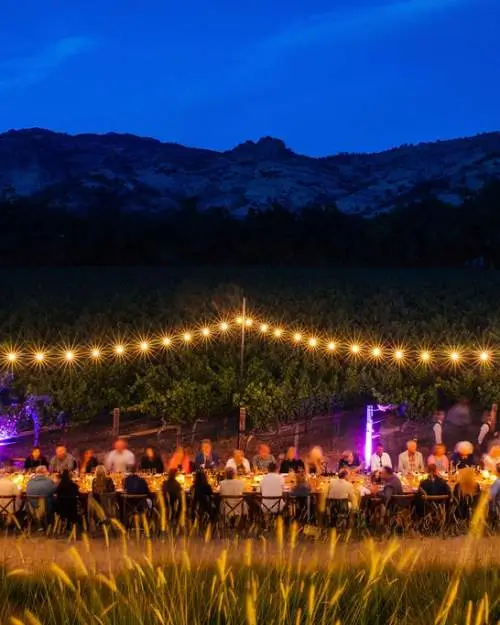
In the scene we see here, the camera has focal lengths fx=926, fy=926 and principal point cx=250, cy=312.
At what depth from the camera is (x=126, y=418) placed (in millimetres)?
20359

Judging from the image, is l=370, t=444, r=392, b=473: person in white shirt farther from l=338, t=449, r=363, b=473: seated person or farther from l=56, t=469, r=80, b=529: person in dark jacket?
l=56, t=469, r=80, b=529: person in dark jacket

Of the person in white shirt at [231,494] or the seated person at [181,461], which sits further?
the seated person at [181,461]

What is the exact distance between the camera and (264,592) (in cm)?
586

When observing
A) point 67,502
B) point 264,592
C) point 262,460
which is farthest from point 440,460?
point 264,592

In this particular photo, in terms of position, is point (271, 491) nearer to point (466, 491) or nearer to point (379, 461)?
point (466, 491)

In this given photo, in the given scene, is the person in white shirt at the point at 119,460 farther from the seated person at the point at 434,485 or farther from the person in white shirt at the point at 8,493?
the seated person at the point at 434,485

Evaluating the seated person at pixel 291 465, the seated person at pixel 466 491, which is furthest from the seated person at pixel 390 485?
the seated person at pixel 291 465

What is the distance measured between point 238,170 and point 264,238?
7427 centimetres

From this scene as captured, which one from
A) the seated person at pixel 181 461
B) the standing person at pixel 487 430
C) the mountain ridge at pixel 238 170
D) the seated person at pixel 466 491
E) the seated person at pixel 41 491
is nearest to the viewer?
the seated person at pixel 41 491

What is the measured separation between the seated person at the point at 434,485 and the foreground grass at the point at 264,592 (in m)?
3.36

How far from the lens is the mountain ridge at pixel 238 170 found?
Result: 99812 mm

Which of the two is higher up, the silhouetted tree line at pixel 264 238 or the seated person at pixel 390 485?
the silhouetted tree line at pixel 264 238

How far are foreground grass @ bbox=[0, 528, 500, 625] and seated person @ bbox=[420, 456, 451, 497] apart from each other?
3357 millimetres

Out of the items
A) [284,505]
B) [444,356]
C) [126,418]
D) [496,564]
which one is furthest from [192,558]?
[444,356]
